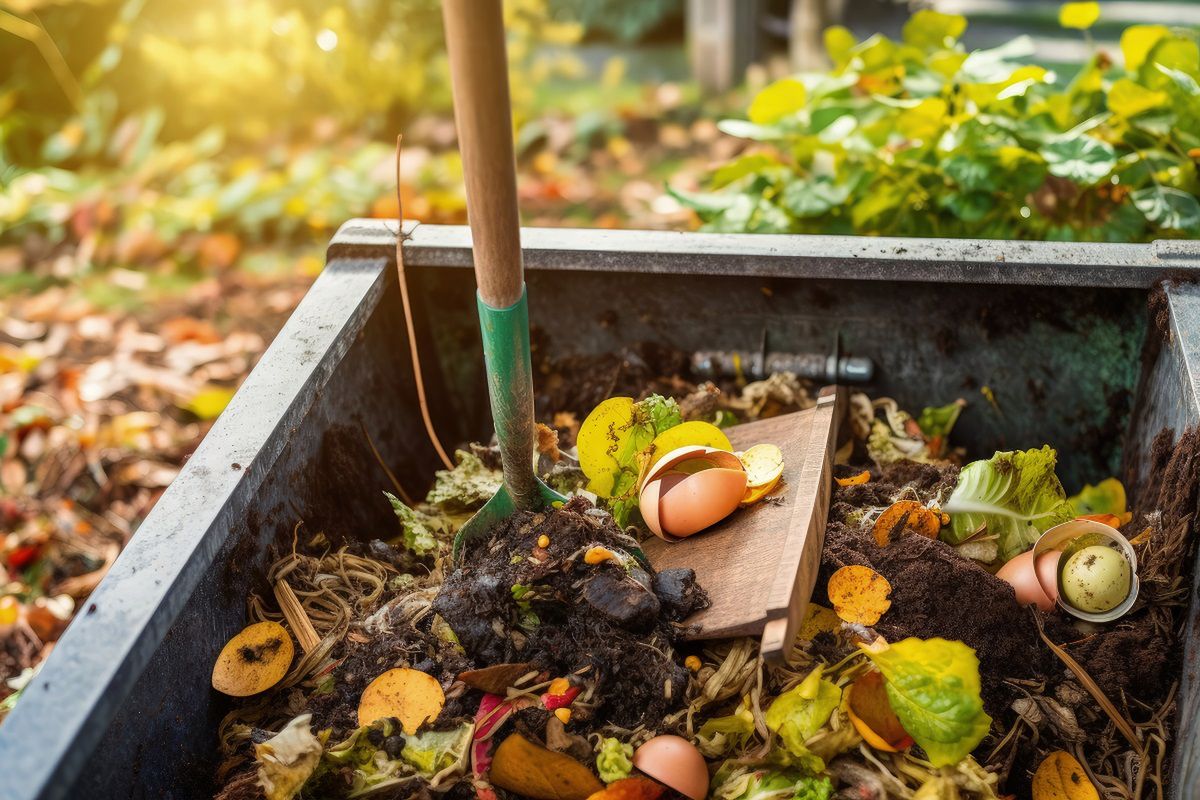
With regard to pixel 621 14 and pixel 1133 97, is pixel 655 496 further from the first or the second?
pixel 621 14

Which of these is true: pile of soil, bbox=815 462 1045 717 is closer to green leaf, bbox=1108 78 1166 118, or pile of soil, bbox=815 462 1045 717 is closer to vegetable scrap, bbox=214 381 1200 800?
vegetable scrap, bbox=214 381 1200 800

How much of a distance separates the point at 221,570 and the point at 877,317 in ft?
4.92

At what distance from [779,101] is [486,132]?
5.26ft

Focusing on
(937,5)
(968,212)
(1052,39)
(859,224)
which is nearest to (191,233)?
(859,224)

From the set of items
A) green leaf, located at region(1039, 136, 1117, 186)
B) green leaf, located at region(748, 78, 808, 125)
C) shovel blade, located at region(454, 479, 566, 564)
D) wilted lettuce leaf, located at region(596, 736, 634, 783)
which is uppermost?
green leaf, located at region(748, 78, 808, 125)

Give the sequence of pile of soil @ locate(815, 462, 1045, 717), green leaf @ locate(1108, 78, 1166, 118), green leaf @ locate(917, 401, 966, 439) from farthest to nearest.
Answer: green leaf @ locate(1108, 78, 1166, 118) < green leaf @ locate(917, 401, 966, 439) < pile of soil @ locate(815, 462, 1045, 717)

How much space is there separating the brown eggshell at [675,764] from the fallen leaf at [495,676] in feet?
0.78

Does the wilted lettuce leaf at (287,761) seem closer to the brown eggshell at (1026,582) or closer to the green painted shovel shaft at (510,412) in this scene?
the green painted shovel shaft at (510,412)

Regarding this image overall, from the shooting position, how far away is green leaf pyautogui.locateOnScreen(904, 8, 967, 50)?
2811 millimetres

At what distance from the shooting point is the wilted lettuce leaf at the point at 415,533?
1.96 meters

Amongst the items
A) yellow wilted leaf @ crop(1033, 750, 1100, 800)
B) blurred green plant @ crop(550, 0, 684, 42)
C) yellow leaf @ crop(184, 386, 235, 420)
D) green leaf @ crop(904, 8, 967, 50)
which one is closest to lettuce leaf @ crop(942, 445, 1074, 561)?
yellow wilted leaf @ crop(1033, 750, 1100, 800)

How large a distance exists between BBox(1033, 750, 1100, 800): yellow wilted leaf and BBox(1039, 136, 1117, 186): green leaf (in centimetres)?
140

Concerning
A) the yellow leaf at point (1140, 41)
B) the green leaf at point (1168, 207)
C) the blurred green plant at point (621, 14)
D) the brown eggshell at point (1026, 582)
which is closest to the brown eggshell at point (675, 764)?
the brown eggshell at point (1026, 582)

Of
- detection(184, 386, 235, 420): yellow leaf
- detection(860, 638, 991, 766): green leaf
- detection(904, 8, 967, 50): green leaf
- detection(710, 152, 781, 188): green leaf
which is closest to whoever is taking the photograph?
detection(860, 638, 991, 766): green leaf
